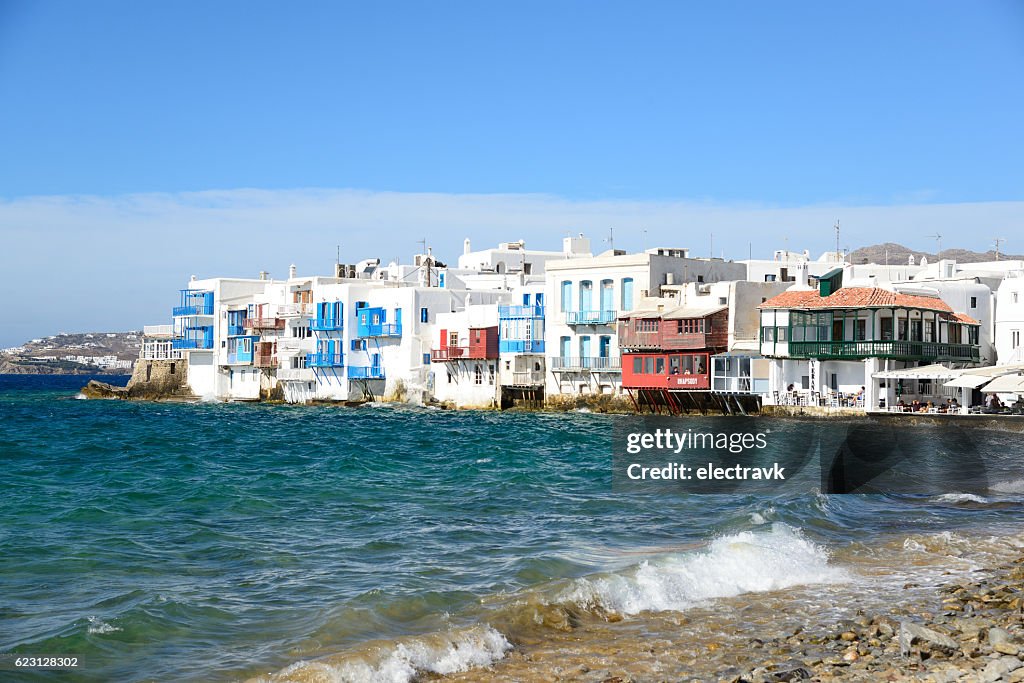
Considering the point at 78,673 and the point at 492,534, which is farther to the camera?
the point at 492,534

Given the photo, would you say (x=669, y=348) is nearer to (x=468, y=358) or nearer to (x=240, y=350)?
(x=468, y=358)

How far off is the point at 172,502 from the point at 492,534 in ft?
26.5

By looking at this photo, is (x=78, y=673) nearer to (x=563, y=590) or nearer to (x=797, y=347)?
(x=563, y=590)

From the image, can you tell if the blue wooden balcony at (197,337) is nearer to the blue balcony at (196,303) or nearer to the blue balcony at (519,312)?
the blue balcony at (196,303)

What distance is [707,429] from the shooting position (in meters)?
44.8

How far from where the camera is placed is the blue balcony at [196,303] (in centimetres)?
8288

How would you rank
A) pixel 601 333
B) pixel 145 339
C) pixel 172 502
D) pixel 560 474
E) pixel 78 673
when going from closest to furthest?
pixel 78 673
pixel 172 502
pixel 560 474
pixel 601 333
pixel 145 339

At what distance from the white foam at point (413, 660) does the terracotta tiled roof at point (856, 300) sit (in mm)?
38684

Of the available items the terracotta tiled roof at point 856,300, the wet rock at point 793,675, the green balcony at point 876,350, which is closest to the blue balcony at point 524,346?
the terracotta tiled roof at point 856,300

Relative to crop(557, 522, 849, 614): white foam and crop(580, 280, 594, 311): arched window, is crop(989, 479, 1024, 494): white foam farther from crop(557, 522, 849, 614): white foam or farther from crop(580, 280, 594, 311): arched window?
crop(580, 280, 594, 311): arched window

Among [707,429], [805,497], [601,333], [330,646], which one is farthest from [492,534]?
[601,333]

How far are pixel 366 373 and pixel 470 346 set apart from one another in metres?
10.1

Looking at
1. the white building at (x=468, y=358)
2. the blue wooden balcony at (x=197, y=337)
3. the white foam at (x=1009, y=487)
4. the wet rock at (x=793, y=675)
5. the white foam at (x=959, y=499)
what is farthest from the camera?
the blue wooden balcony at (x=197, y=337)

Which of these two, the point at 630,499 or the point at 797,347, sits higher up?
the point at 797,347
